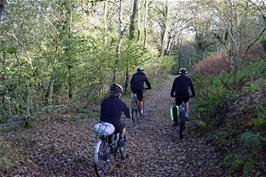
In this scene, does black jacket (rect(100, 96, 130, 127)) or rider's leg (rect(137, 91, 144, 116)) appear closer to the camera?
black jacket (rect(100, 96, 130, 127))

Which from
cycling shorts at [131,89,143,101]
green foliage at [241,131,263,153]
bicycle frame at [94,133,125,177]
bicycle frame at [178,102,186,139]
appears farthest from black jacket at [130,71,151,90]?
green foliage at [241,131,263,153]

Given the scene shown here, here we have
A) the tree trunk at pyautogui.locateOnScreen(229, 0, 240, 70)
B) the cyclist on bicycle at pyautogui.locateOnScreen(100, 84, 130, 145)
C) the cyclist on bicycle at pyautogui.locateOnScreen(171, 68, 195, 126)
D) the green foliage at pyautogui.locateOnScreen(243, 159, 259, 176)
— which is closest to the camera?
the green foliage at pyautogui.locateOnScreen(243, 159, 259, 176)

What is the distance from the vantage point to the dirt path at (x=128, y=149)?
27.8ft

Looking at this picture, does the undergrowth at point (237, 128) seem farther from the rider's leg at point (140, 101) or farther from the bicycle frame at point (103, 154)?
the rider's leg at point (140, 101)

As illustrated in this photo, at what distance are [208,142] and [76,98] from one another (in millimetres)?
9432

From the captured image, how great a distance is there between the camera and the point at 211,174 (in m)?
7.82

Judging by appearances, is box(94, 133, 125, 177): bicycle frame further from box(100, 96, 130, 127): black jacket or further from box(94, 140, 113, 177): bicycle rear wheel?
box(100, 96, 130, 127): black jacket

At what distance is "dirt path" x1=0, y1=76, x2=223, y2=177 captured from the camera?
27.8ft

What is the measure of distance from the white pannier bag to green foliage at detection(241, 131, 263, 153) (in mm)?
2894

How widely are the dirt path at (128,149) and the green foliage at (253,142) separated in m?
0.83

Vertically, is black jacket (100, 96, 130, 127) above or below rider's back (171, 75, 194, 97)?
below

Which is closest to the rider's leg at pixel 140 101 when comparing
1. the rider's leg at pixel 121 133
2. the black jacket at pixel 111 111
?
the rider's leg at pixel 121 133

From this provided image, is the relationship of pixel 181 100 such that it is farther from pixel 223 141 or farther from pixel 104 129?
pixel 104 129

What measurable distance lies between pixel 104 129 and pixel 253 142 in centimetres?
315
